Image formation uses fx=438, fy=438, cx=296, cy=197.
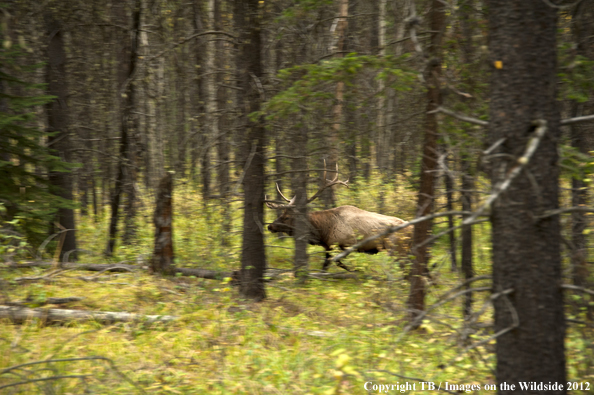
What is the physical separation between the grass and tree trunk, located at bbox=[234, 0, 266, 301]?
1.69 feet

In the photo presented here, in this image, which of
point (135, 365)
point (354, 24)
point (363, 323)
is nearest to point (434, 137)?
point (363, 323)

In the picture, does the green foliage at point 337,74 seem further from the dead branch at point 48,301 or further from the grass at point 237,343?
the dead branch at point 48,301

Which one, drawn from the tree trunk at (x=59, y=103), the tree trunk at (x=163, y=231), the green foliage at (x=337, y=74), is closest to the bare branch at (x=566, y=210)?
the green foliage at (x=337, y=74)

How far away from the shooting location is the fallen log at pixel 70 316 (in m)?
6.09

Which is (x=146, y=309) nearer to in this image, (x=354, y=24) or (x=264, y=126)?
(x=264, y=126)

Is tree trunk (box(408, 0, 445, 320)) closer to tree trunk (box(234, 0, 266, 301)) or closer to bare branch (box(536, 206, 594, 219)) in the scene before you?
tree trunk (box(234, 0, 266, 301))

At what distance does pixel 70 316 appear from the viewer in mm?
6422

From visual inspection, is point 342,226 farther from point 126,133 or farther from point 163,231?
point 126,133

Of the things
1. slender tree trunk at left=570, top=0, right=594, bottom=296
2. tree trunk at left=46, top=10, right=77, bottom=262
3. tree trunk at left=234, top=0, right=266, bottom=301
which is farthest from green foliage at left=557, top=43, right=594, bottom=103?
tree trunk at left=46, top=10, right=77, bottom=262

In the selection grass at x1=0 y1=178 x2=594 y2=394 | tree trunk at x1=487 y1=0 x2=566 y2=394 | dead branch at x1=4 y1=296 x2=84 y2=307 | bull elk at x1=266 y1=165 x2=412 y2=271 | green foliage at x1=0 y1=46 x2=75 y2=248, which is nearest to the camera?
tree trunk at x1=487 y1=0 x2=566 y2=394

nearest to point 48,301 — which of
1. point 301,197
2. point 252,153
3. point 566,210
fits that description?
point 252,153

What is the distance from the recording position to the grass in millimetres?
4902

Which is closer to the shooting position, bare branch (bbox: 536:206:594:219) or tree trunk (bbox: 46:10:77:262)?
bare branch (bbox: 536:206:594:219)

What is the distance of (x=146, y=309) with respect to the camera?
709cm
